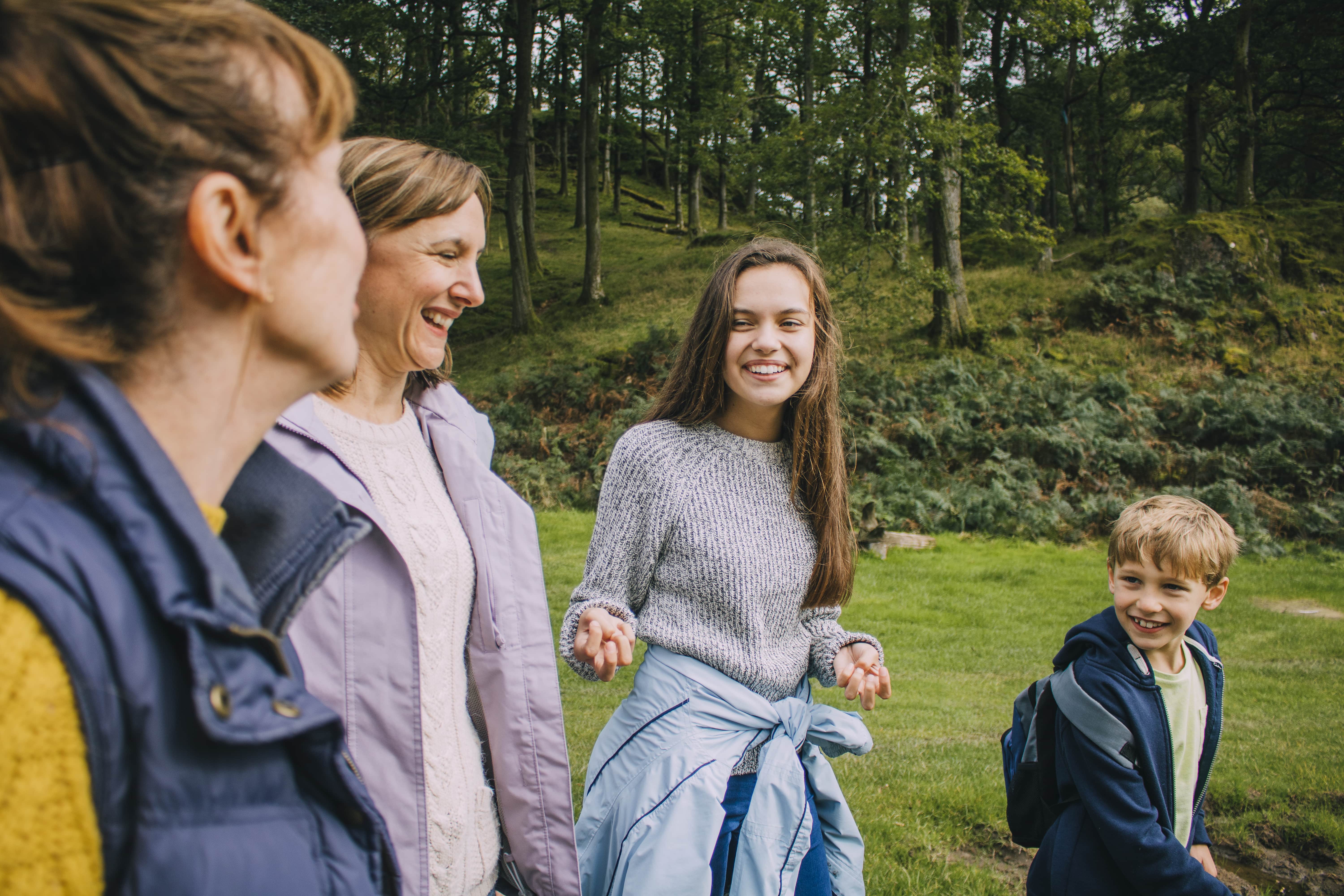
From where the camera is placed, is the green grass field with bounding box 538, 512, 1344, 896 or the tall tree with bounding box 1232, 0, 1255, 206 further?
the tall tree with bounding box 1232, 0, 1255, 206

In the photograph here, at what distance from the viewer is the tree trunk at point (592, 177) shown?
22.4 m

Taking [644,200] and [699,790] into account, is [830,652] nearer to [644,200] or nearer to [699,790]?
[699,790]

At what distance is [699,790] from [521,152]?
22057 millimetres

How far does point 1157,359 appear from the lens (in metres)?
14.9

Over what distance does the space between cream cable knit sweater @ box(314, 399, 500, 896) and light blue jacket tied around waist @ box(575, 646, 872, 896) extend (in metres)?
0.30

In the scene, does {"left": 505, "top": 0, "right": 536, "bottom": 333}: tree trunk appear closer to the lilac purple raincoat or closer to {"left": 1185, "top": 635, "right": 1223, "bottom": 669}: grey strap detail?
the lilac purple raincoat

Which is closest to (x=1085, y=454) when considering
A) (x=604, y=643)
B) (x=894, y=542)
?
(x=894, y=542)

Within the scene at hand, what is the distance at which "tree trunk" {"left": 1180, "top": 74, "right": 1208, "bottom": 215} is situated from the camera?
22641 mm

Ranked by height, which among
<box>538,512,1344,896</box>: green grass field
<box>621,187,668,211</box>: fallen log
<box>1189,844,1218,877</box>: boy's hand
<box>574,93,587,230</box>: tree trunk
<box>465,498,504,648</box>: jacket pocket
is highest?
<box>621,187,668,211</box>: fallen log

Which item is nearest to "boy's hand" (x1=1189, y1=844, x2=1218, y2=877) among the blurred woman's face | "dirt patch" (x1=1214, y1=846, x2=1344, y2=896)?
"dirt patch" (x1=1214, y1=846, x2=1344, y2=896)

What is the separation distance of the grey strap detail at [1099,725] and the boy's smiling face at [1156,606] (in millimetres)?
251

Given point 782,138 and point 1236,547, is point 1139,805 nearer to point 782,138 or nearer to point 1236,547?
point 1236,547

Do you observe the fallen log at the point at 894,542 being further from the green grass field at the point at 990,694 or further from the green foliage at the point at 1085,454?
the green foliage at the point at 1085,454

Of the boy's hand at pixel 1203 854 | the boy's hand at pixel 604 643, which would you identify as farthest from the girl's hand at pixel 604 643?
the boy's hand at pixel 1203 854
